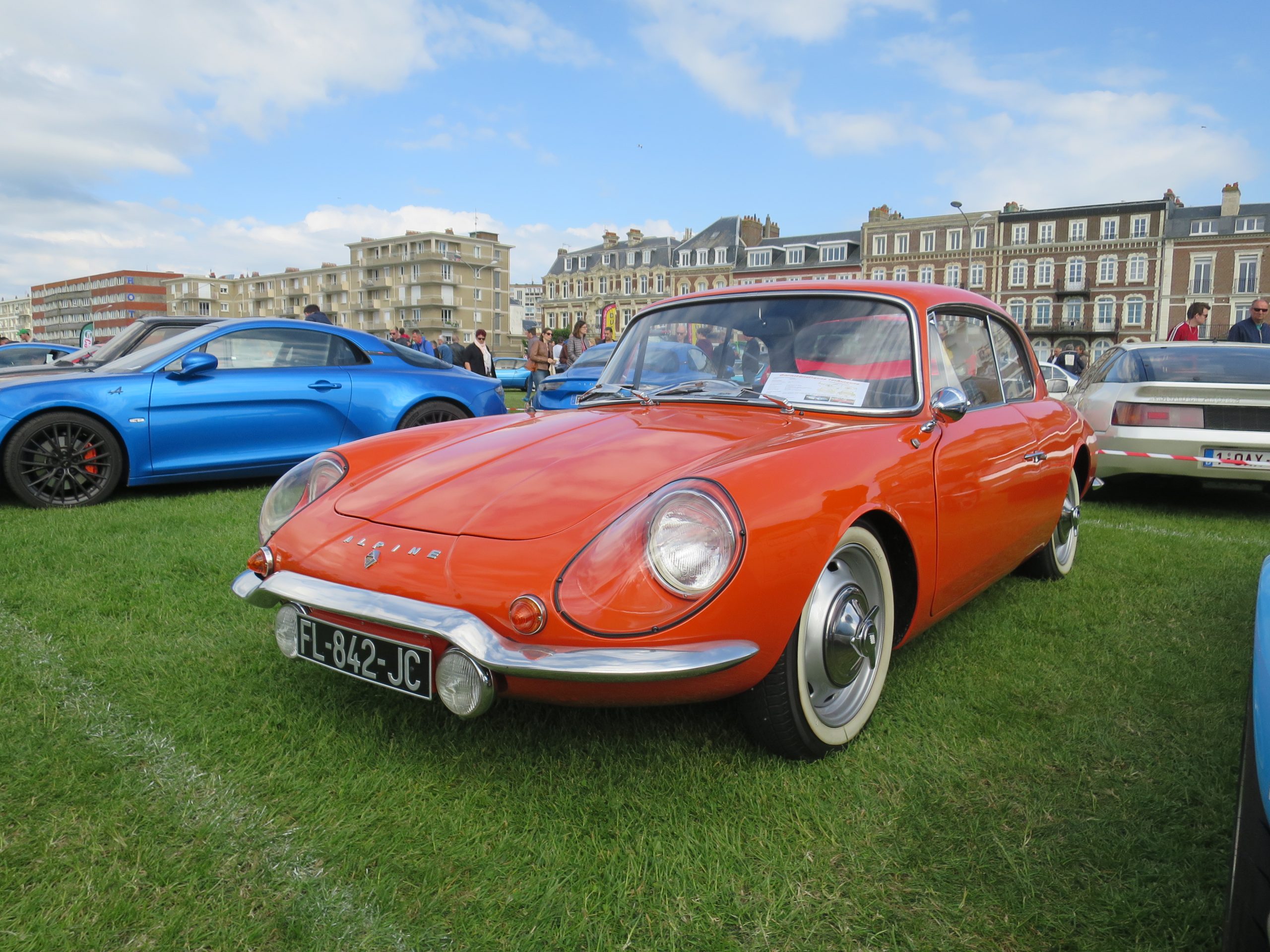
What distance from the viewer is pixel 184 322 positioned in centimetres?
729

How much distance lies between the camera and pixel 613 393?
127 inches

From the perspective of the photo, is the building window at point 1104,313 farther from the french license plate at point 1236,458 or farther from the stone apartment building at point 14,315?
the stone apartment building at point 14,315

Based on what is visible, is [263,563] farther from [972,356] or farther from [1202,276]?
[1202,276]

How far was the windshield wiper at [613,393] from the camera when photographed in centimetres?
305

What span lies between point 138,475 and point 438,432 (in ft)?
11.9

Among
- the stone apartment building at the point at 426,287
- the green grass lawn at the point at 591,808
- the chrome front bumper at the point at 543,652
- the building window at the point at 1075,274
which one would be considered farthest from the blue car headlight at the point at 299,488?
the stone apartment building at the point at 426,287

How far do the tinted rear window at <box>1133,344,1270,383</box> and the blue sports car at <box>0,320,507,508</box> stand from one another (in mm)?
5121

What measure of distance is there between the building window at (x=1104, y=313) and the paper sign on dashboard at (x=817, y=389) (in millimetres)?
56968

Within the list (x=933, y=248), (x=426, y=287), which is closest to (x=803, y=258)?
(x=933, y=248)

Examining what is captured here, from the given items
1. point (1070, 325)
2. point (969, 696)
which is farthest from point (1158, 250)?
point (969, 696)

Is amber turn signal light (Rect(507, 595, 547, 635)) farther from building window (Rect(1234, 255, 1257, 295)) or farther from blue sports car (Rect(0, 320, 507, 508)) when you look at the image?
building window (Rect(1234, 255, 1257, 295))

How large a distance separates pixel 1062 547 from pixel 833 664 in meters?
2.48

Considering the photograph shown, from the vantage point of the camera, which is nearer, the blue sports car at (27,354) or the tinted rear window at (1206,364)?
the tinted rear window at (1206,364)

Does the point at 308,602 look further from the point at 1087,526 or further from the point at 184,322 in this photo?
the point at 184,322
